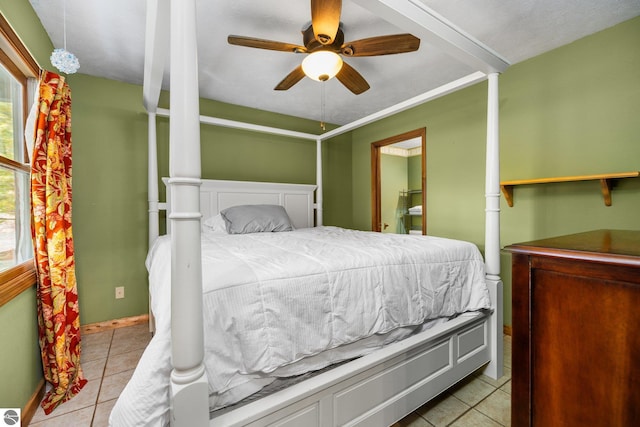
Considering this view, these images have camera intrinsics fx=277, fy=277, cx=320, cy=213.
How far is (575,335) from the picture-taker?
676 millimetres

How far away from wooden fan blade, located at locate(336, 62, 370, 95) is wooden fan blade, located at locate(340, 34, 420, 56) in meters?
0.16

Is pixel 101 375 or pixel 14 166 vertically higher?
pixel 14 166

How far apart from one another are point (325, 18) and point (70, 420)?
247 centimetres

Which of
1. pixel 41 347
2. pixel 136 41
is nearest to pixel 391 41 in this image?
pixel 136 41

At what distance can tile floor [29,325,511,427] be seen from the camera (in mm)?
1431

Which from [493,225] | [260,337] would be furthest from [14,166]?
[493,225]

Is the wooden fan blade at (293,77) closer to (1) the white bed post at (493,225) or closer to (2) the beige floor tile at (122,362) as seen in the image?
(1) the white bed post at (493,225)

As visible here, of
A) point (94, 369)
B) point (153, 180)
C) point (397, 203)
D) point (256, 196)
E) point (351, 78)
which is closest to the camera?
point (94, 369)

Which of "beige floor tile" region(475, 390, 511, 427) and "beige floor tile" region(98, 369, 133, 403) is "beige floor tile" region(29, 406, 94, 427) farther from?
"beige floor tile" region(475, 390, 511, 427)

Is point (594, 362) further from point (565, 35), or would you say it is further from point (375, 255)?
point (565, 35)

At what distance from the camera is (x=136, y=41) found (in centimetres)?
205

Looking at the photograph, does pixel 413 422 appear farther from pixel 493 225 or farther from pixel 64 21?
pixel 64 21

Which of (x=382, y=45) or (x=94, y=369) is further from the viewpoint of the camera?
(x=94, y=369)

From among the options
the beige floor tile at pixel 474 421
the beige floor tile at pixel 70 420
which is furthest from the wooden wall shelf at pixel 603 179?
the beige floor tile at pixel 70 420
